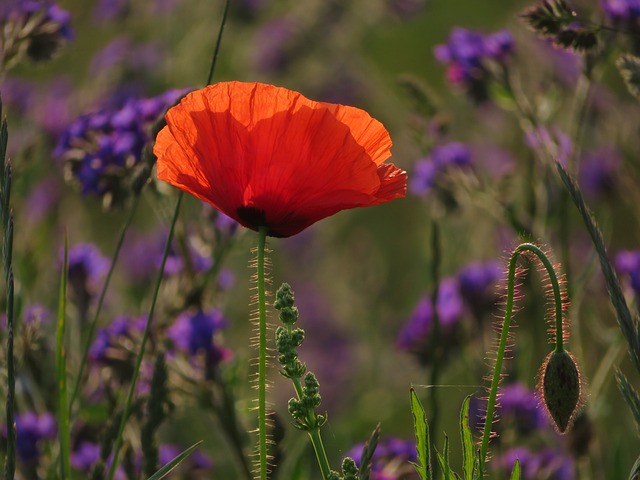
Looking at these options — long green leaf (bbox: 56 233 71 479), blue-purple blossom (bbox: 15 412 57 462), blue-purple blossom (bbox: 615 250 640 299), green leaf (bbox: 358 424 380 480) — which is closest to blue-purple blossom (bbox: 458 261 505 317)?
blue-purple blossom (bbox: 615 250 640 299)

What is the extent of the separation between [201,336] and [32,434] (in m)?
0.39

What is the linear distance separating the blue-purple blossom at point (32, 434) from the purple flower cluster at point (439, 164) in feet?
3.73

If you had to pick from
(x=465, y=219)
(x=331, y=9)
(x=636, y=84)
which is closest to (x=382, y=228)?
(x=331, y=9)

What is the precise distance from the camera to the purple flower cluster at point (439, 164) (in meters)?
2.67

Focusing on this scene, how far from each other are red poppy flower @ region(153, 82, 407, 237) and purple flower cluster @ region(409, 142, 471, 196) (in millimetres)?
1322

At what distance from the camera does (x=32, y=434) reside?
190cm

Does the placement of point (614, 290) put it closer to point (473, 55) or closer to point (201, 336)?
point (201, 336)

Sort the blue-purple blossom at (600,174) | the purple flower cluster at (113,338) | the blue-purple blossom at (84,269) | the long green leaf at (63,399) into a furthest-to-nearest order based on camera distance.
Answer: the blue-purple blossom at (600,174), the blue-purple blossom at (84,269), the purple flower cluster at (113,338), the long green leaf at (63,399)

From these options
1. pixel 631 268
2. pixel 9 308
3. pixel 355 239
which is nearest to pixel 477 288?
pixel 631 268

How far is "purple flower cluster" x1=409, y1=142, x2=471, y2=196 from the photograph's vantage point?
2666 mm

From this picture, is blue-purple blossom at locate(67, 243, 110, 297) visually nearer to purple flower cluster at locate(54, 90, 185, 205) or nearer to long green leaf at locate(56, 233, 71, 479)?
purple flower cluster at locate(54, 90, 185, 205)

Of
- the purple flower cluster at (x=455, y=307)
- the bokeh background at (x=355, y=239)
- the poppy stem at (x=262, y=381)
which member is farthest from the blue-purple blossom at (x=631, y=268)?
the poppy stem at (x=262, y=381)

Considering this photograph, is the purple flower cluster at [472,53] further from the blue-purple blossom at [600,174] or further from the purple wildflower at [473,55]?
the blue-purple blossom at [600,174]

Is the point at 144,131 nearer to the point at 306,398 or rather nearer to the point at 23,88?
the point at 306,398
